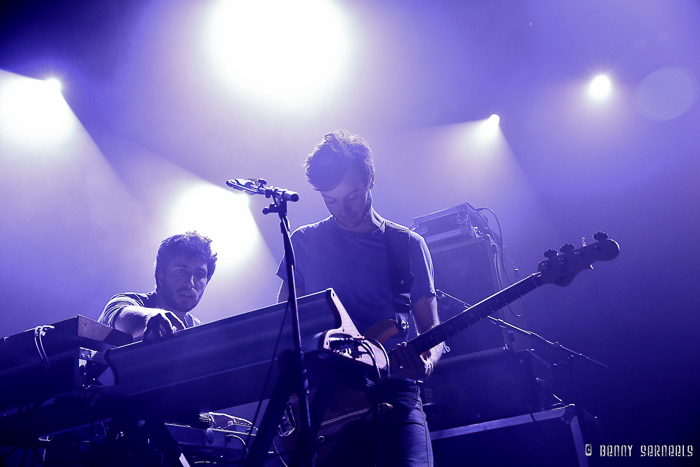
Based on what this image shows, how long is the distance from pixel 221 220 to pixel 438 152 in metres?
3.53

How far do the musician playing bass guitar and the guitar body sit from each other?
71mm

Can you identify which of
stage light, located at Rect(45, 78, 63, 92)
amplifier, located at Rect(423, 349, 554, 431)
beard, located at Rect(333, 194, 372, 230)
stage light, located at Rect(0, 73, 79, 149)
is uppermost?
stage light, located at Rect(45, 78, 63, 92)

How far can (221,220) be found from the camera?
22.4 ft

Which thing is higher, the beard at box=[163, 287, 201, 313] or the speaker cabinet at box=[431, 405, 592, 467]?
the beard at box=[163, 287, 201, 313]

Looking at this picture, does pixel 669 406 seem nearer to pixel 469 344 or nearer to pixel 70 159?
pixel 469 344

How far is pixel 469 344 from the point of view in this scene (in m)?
3.42

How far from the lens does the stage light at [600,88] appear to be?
566cm

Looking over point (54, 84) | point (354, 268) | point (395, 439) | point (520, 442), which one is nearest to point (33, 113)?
point (54, 84)

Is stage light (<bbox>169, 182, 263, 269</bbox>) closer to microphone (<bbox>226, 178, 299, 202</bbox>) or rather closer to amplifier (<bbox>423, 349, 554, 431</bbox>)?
amplifier (<bbox>423, 349, 554, 431</bbox>)

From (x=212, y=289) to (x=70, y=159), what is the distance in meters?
2.57

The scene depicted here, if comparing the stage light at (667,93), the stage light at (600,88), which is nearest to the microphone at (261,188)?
the stage light at (600,88)

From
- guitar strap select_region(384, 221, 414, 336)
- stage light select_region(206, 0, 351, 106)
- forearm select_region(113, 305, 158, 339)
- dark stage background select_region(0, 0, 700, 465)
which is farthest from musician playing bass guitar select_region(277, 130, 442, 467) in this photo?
dark stage background select_region(0, 0, 700, 465)

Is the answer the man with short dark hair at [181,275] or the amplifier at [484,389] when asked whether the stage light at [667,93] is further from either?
the man with short dark hair at [181,275]

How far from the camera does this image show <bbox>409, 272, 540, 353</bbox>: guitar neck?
2.24m
